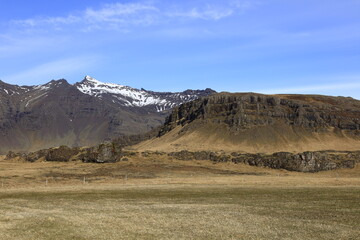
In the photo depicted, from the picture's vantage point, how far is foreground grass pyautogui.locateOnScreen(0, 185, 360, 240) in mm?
23281

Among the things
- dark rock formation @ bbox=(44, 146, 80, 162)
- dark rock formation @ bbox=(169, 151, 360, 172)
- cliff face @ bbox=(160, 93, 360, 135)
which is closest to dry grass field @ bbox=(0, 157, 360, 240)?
dark rock formation @ bbox=(169, 151, 360, 172)

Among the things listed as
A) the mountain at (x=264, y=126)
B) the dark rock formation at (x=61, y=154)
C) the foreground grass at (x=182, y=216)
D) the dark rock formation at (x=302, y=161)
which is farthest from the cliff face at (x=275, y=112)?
the foreground grass at (x=182, y=216)

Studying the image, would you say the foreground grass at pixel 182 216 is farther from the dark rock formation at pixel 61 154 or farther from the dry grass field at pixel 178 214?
the dark rock formation at pixel 61 154

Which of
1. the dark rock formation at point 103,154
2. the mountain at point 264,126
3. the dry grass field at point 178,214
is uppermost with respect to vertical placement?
the mountain at point 264,126

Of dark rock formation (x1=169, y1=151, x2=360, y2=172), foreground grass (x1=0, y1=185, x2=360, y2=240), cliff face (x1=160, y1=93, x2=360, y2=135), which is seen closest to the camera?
foreground grass (x1=0, y1=185, x2=360, y2=240)

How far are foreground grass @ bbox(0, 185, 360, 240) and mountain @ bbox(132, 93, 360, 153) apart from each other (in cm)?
9804

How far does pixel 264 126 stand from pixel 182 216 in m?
132

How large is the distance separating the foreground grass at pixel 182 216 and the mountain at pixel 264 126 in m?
98.0

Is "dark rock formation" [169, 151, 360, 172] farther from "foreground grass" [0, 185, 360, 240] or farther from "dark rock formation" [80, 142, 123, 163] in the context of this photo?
"foreground grass" [0, 185, 360, 240]

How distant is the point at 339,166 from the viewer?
90688 millimetres

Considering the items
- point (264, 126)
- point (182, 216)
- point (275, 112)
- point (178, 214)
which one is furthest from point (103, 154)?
point (275, 112)

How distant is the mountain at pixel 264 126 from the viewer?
479ft

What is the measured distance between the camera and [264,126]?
15750cm

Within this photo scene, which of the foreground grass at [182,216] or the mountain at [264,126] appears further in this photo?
the mountain at [264,126]
